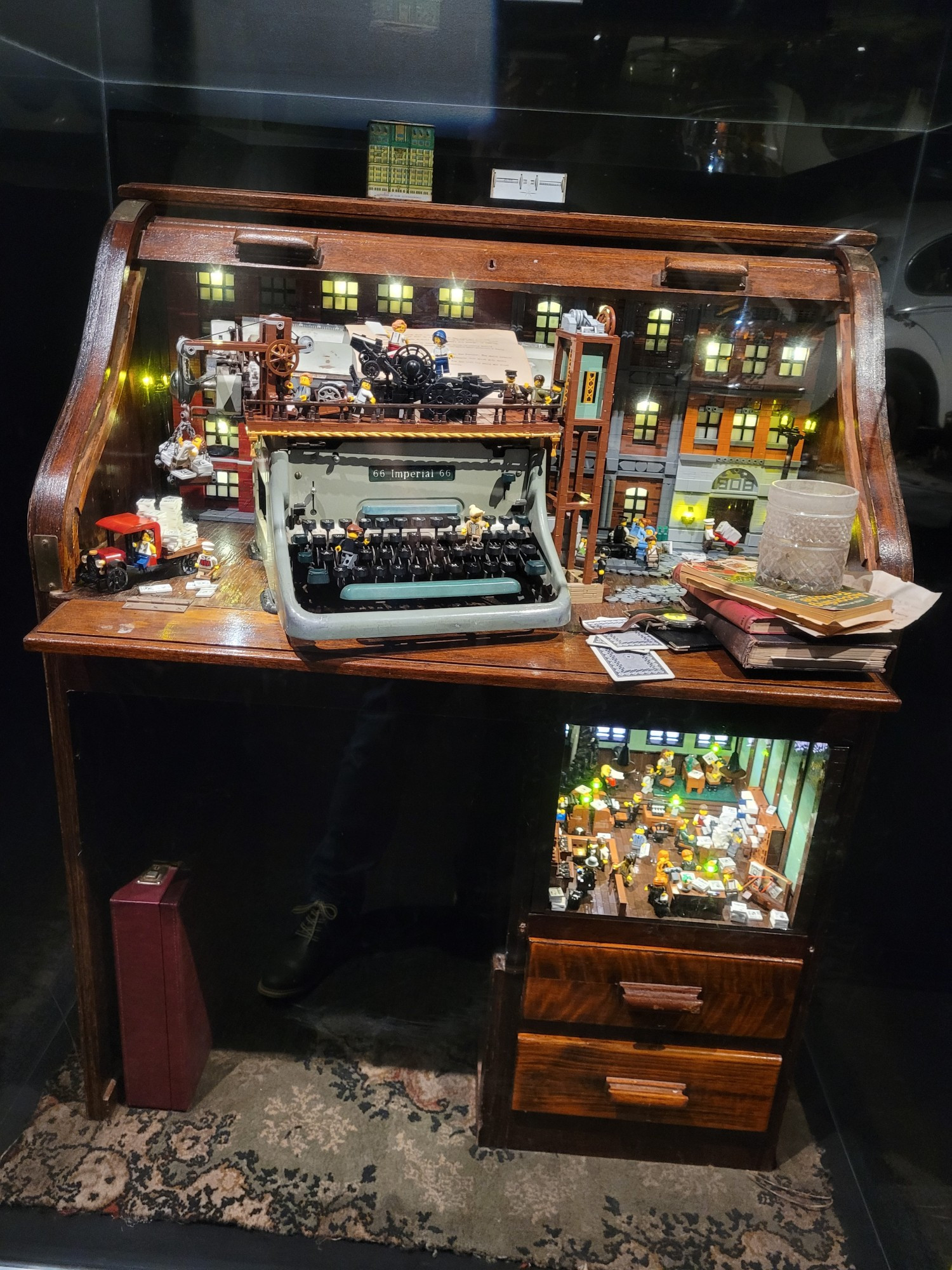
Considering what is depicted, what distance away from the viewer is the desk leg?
6.64 feet

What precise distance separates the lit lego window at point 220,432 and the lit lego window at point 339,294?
17.0 inches

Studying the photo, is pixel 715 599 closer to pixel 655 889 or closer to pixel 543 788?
pixel 543 788

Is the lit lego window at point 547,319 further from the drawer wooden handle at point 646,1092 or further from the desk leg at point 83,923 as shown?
the drawer wooden handle at point 646,1092

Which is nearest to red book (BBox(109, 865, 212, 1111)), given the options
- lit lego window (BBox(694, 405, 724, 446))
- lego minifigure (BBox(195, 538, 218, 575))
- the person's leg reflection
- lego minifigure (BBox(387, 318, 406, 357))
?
the person's leg reflection

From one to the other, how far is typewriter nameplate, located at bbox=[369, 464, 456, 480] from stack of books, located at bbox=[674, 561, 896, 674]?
75 centimetres

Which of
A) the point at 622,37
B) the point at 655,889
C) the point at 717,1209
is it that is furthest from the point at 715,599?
the point at 717,1209

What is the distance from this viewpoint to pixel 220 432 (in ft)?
8.30

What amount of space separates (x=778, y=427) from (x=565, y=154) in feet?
3.08

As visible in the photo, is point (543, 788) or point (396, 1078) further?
point (396, 1078)

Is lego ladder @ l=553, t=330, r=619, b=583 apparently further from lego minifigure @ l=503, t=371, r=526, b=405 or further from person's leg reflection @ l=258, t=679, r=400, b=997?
person's leg reflection @ l=258, t=679, r=400, b=997

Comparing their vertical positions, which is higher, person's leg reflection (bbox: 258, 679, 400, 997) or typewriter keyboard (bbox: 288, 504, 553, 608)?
typewriter keyboard (bbox: 288, 504, 553, 608)

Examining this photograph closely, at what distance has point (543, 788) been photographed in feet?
6.70

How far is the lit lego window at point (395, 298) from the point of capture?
238 centimetres

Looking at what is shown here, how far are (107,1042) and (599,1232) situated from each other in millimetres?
1382
